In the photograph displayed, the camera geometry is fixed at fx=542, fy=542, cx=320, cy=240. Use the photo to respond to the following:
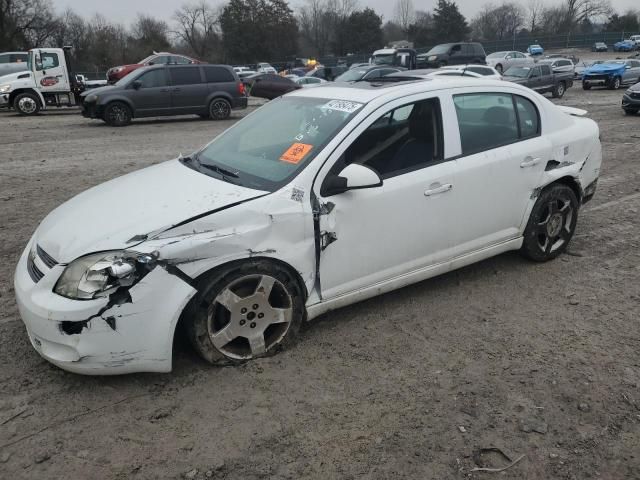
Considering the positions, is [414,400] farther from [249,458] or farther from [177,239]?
[177,239]

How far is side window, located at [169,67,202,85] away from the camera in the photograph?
15.9 meters

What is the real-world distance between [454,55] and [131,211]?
94.4ft

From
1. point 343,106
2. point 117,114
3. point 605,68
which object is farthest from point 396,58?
point 343,106

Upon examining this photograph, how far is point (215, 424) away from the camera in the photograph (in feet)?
9.27

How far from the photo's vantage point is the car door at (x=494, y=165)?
4.02 meters

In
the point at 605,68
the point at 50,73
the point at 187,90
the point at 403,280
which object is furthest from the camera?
the point at 605,68

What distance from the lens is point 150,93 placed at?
15727 mm

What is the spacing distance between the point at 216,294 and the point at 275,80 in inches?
801

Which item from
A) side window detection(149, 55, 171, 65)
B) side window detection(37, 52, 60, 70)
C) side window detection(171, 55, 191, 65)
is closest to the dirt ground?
side window detection(37, 52, 60, 70)

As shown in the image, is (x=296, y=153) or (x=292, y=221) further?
(x=296, y=153)

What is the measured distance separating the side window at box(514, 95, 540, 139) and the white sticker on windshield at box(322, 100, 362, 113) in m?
1.57

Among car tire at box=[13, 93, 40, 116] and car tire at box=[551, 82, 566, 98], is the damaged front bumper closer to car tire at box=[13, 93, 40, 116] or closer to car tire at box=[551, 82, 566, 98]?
car tire at box=[13, 93, 40, 116]

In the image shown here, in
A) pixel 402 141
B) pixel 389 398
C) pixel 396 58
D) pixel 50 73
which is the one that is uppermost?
pixel 396 58

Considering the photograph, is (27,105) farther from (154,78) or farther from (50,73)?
(154,78)
